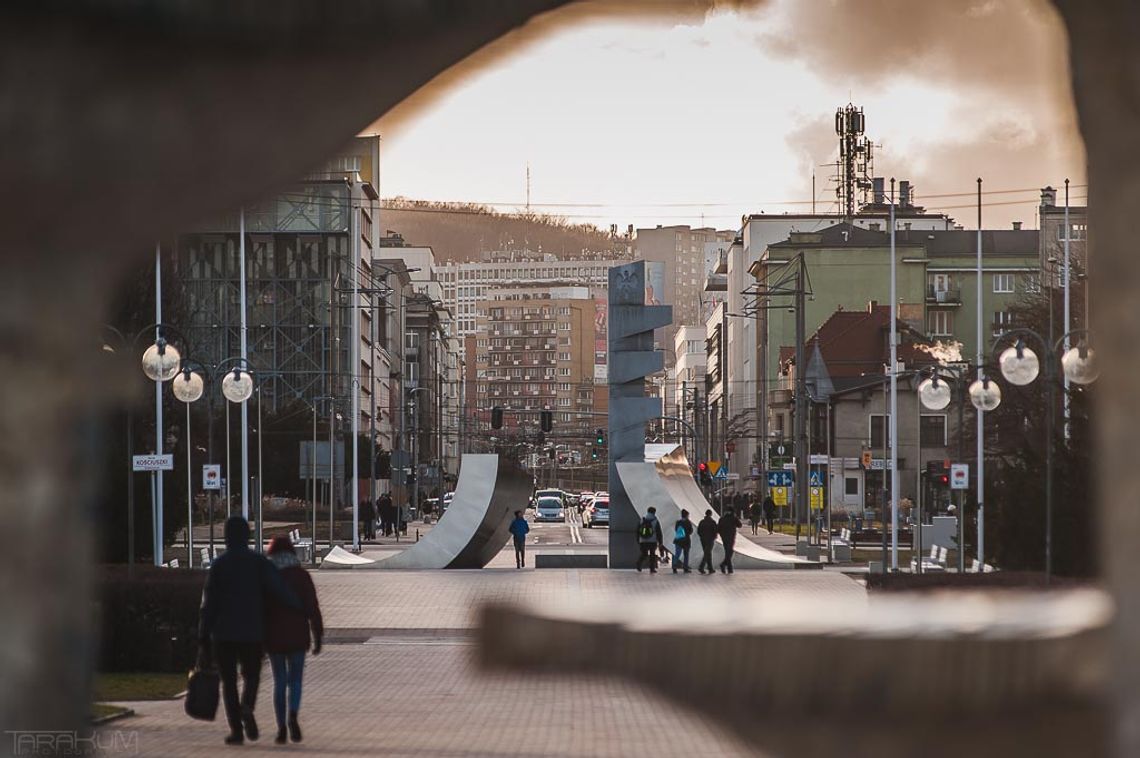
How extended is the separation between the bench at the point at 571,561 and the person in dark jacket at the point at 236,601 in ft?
112

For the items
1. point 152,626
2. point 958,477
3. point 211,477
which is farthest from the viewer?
point 211,477

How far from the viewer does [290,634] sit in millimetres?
14898

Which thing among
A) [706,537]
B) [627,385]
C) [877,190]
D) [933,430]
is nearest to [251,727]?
[706,537]

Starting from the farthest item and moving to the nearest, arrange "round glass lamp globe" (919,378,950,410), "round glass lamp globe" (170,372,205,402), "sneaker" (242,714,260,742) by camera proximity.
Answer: "round glass lamp globe" (919,378,950,410)
"round glass lamp globe" (170,372,205,402)
"sneaker" (242,714,260,742)

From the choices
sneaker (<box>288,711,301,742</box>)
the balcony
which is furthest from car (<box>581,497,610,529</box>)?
sneaker (<box>288,711,301,742</box>)

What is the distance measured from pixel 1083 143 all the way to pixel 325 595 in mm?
34774

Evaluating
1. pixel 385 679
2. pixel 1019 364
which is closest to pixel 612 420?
pixel 1019 364

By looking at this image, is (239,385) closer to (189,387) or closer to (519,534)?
(189,387)

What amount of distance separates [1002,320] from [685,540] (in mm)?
74327

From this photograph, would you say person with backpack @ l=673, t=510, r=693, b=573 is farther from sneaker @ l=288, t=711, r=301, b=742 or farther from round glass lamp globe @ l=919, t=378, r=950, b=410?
sneaker @ l=288, t=711, r=301, b=742

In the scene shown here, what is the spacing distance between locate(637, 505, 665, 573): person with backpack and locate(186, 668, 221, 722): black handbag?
3135cm

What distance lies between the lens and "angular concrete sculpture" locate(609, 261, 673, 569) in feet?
159

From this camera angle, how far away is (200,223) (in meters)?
3.84

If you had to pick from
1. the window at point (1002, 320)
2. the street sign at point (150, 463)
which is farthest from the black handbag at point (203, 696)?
the window at point (1002, 320)
